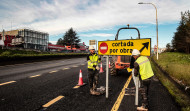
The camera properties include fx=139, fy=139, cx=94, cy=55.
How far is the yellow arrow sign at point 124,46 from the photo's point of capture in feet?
14.5

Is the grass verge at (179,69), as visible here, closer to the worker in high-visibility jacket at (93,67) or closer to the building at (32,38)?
the worker in high-visibility jacket at (93,67)

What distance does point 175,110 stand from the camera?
13.3 ft

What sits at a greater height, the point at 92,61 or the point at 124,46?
the point at 124,46

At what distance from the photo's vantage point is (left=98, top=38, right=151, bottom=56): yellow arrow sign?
4418 mm

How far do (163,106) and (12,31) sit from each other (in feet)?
283

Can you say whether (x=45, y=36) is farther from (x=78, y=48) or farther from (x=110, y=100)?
(x=110, y=100)

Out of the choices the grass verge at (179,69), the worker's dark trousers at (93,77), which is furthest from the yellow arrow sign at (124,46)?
the grass verge at (179,69)

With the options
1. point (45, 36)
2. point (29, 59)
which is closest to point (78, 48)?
point (45, 36)

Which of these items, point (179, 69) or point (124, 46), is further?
point (179, 69)

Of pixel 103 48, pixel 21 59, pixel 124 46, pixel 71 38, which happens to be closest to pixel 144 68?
pixel 124 46

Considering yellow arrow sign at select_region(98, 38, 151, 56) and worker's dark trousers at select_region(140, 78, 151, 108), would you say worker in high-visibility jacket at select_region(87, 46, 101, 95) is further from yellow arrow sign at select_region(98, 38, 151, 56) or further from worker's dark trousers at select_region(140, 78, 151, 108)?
worker's dark trousers at select_region(140, 78, 151, 108)

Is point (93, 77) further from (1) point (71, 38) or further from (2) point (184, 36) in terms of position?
(1) point (71, 38)

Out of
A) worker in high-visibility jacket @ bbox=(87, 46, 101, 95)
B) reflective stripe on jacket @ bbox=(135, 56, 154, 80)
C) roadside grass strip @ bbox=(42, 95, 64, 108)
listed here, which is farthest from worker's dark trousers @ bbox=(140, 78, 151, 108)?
roadside grass strip @ bbox=(42, 95, 64, 108)

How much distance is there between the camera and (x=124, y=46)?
16.5 ft
